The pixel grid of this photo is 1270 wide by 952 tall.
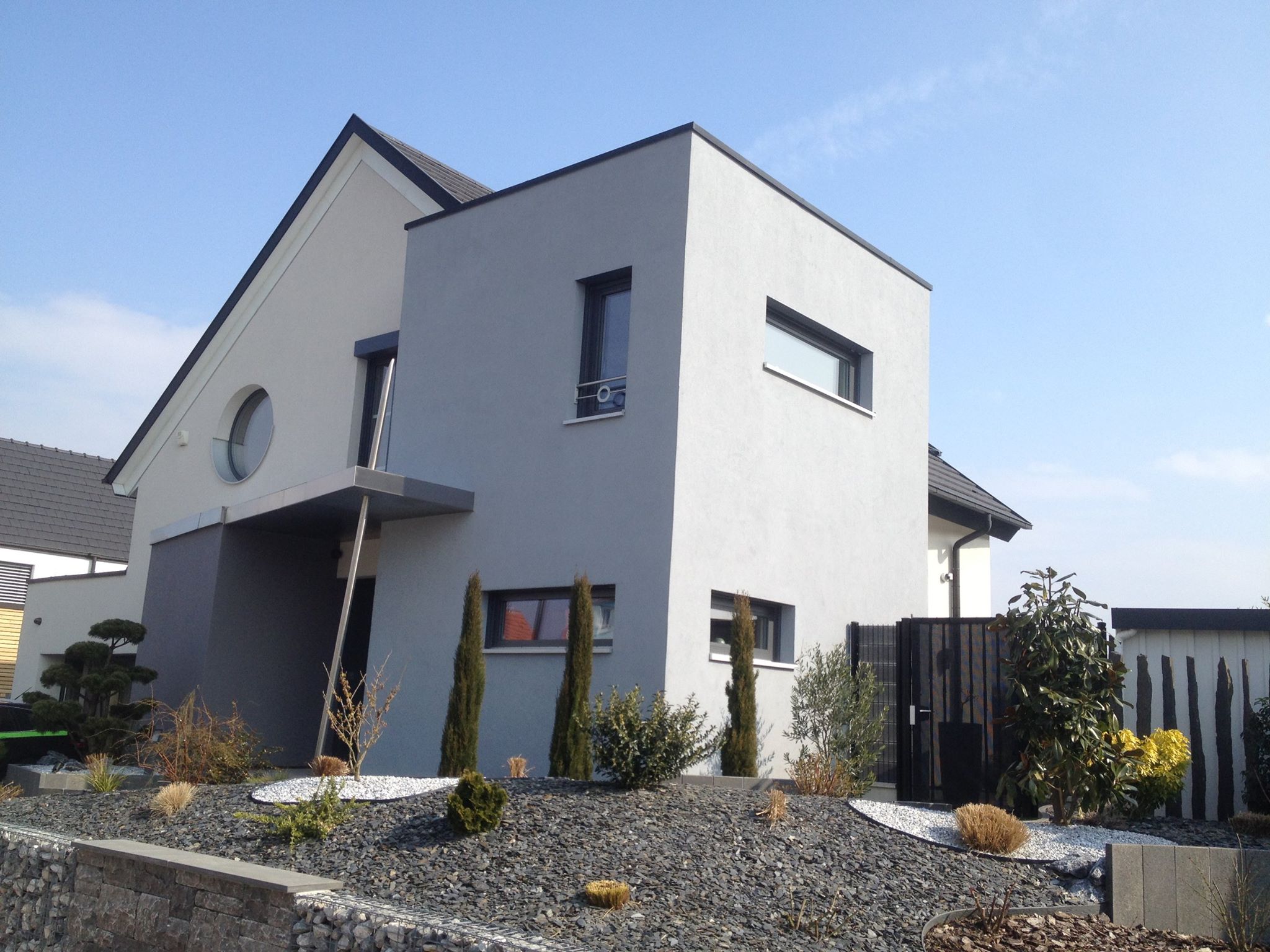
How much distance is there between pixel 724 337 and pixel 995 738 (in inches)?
194

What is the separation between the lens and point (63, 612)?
903 inches

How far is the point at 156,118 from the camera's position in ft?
35.0

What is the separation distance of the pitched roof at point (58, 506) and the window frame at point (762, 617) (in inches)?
947

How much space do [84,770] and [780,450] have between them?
29.1ft

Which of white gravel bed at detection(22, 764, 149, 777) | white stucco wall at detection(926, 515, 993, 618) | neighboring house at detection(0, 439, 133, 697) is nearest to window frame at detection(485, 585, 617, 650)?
white gravel bed at detection(22, 764, 149, 777)

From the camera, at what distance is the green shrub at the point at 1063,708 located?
9.26 metres

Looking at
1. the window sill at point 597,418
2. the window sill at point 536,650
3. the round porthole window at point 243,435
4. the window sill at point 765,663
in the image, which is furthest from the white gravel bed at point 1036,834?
the round porthole window at point 243,435

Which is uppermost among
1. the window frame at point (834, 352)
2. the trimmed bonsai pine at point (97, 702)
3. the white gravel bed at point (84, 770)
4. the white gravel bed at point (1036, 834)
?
the window frame at point (834, 352)

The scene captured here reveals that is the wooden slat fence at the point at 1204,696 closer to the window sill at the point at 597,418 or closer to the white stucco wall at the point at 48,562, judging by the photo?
the window sill at the point at 597,418

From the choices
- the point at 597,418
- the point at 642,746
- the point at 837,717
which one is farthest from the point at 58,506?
the point at 642,746

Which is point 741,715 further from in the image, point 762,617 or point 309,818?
point 309,818

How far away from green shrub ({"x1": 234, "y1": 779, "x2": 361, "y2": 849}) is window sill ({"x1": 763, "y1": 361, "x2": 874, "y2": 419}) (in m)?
6.88

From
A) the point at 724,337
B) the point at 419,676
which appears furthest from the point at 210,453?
the point at 724,337

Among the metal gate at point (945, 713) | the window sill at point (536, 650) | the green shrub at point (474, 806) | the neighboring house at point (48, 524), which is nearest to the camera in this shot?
the green shrub at point (474, 806)
